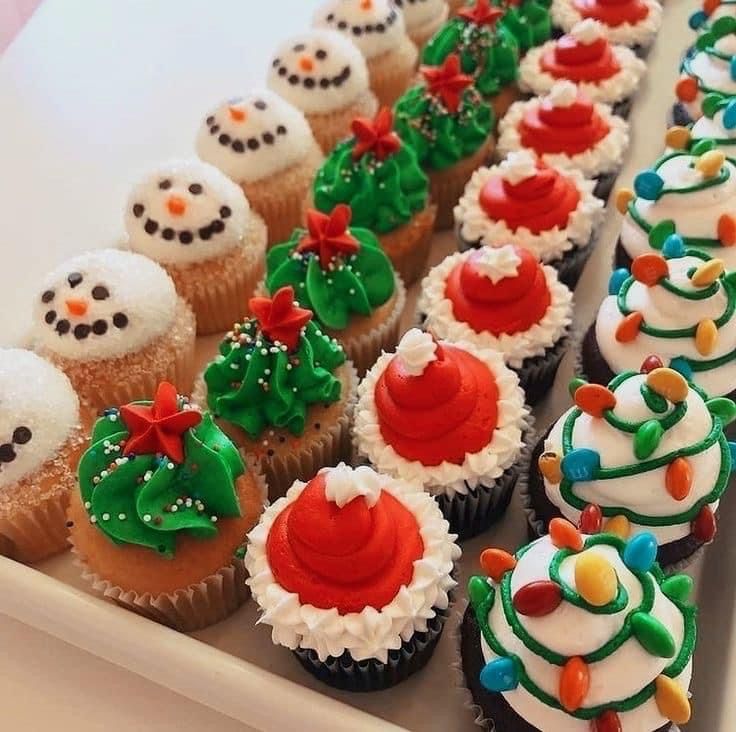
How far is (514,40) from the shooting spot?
2.76 meters

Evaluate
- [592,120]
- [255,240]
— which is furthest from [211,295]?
[592,120]

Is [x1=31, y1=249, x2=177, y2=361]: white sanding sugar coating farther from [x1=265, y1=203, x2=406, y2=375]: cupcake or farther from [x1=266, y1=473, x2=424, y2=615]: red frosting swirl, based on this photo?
[x1=266, y1=473, x2=424, y2=615]: red frosting swirl

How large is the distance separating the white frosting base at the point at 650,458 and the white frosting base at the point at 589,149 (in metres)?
0.96

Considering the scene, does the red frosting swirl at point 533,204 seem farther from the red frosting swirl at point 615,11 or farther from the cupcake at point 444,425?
the red frosting swirl at point 615,11

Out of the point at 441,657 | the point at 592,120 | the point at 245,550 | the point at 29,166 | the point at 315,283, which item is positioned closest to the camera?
the point at 245,550

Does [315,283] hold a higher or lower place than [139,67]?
lower

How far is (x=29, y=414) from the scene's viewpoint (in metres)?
1.77

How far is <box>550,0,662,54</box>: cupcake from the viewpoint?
2889mm

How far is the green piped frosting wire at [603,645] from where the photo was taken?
131 centimetres

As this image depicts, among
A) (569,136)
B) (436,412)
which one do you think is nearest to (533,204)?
(569,136)

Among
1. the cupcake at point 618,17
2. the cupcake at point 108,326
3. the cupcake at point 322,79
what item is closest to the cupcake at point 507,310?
the cupcake at point 108,326

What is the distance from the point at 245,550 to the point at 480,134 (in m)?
1.40

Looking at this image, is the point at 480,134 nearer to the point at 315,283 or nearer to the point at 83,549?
the point at 315,283

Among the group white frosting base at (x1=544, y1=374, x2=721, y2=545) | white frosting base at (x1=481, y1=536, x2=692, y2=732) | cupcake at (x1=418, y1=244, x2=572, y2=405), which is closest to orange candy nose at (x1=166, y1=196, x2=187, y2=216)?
cupcake at (x1=418, y1=244, x2=572, y2=405)
